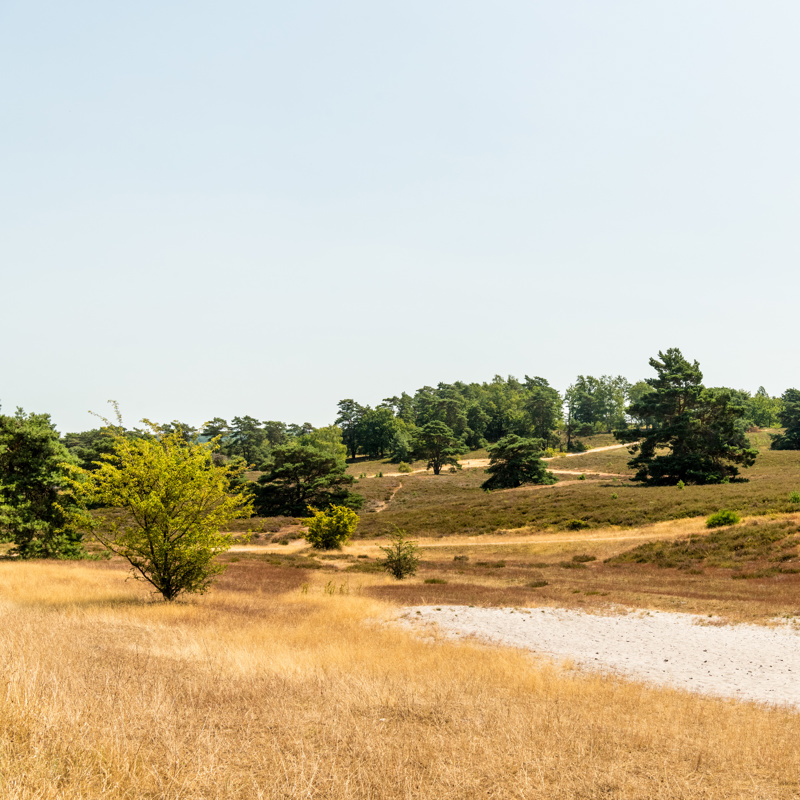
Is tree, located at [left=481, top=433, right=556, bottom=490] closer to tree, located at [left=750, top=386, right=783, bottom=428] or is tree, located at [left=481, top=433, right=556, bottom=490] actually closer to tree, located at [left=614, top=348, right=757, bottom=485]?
tree, located at [left=614, top=348, right=757, bottom=485]

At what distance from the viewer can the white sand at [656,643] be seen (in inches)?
449

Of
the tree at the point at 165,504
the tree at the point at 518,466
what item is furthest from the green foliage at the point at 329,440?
the tree at the point at 165,504

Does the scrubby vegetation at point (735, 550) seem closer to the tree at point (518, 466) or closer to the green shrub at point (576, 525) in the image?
the green shrub at point (576, 525)

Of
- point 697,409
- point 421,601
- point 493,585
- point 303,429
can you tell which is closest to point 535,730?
point 421,601

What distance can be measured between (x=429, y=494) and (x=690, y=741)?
7494cm

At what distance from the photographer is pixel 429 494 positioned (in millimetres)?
80875

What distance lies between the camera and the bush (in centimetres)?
3978

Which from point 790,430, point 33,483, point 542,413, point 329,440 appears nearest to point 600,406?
point 542,413

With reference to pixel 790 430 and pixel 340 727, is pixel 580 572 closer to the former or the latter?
pixel 340 727

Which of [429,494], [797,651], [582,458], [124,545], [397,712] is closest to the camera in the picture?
[397,712]

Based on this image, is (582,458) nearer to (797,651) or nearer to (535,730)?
(797,651)

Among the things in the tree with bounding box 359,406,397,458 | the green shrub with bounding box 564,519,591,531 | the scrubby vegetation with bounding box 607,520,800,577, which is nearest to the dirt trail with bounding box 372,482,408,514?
the green shrub with bounding box 564,519,591,531

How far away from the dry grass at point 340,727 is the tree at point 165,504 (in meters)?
5.87

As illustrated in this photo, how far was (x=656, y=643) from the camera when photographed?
14.7 meters
